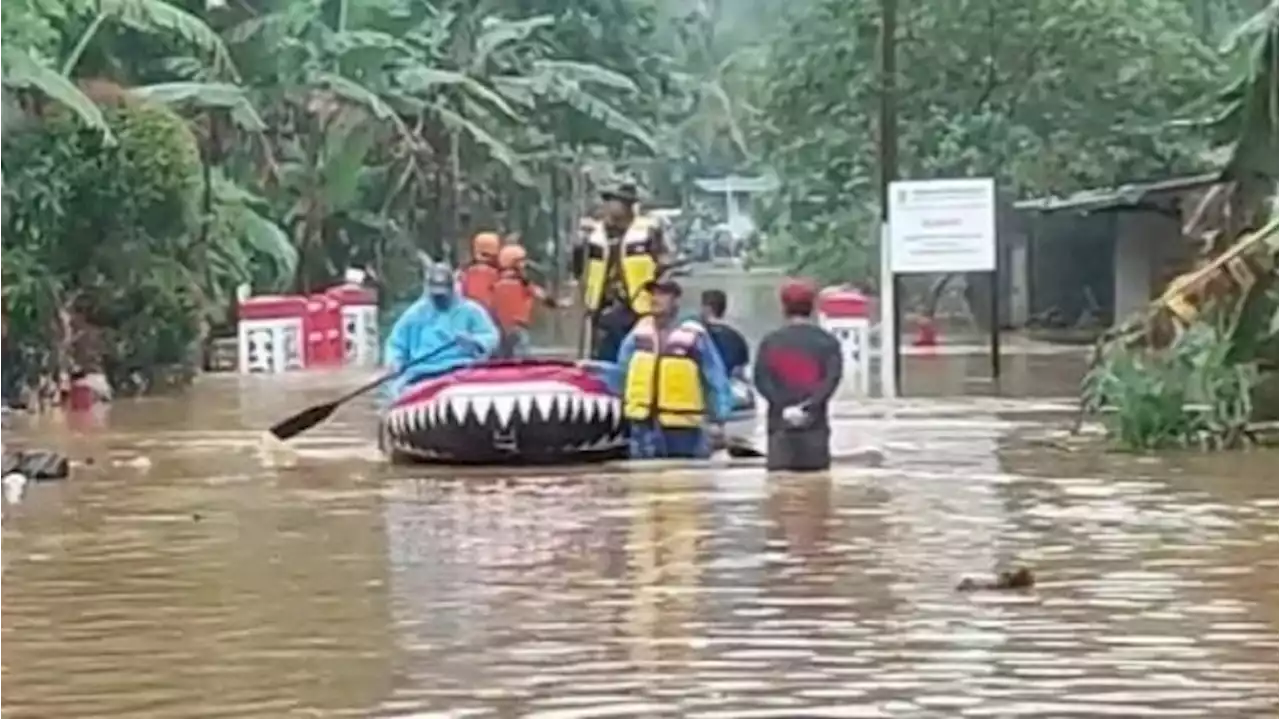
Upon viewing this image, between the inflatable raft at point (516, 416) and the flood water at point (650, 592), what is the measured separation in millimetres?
510

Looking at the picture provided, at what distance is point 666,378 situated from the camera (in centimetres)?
1888

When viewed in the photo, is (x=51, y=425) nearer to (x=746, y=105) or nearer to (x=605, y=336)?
(x=605, y=336)

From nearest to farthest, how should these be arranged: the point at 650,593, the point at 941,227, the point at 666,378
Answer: the point at 650,593, the point at 666,378, the point at 941,227

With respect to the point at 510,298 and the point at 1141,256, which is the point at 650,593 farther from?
the point at 1141,256

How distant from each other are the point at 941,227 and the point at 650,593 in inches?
756

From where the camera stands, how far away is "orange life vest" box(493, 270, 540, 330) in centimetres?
2336

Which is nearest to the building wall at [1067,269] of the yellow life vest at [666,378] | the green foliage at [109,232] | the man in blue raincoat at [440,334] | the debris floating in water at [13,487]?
the green foliage at [109,232]

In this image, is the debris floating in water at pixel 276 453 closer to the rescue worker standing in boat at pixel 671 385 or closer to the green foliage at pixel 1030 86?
the rescue worker standing in boat at pixel 671 385

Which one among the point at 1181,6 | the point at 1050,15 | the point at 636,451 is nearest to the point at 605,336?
the point at 636,451

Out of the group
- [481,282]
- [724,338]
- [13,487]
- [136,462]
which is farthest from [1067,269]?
[13,487]

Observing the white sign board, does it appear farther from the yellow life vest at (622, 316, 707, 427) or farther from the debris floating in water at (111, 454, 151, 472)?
the yellow life vest at (622, 316, 707, 427)

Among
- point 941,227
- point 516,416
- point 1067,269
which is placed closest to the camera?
point 516,416

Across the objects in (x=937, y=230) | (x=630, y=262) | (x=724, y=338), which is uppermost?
(x=937, y=230)

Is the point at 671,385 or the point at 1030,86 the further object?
the point at 1030,86
